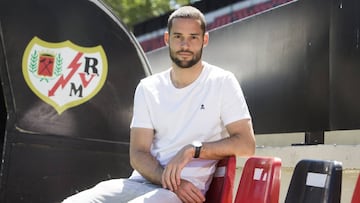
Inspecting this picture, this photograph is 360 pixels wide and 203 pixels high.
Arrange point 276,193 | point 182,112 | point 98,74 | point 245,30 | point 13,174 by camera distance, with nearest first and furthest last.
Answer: point 276,193 → point 182,112 → point 13,174 → point 98,74 → point 245,30

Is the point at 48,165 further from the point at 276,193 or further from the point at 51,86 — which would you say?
the point at 276,193

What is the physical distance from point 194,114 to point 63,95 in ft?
4.23

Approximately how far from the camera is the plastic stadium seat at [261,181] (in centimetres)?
286

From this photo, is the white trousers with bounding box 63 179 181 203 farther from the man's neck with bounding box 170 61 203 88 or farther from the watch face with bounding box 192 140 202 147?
the man's neck with bounding box 170 61 203 88

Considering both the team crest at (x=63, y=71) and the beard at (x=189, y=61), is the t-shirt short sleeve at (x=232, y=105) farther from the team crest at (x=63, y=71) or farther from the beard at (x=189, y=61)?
the team crest at (x=63, y=71)

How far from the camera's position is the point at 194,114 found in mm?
3125

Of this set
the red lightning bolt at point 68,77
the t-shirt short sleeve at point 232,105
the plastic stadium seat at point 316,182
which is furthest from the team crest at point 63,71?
the plastic stadium seat at point 316,182

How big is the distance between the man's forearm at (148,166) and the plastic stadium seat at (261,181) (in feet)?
1.27

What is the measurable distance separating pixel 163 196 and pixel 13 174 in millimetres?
1349

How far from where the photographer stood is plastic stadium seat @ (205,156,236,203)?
2.99 meters

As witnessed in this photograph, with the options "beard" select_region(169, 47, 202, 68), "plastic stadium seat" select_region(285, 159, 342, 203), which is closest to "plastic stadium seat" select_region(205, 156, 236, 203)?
"plastic stadium seat" select_region(285, 159, 342, 203)

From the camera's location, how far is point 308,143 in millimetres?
4008

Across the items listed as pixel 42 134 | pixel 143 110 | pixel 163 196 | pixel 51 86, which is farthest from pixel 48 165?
pixel 163 196

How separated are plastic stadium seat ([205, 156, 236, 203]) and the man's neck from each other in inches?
16.8
